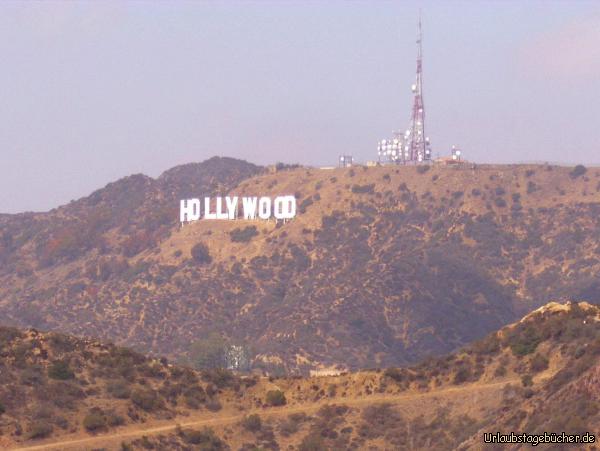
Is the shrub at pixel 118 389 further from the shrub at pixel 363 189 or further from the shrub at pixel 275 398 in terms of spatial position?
the shrub at pixel 363 189

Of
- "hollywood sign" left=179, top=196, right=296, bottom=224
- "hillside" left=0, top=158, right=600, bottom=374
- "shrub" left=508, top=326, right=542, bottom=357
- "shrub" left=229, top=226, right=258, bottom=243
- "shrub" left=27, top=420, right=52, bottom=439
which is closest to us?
"shrub" left=27, top=420, right=52, bottom=439

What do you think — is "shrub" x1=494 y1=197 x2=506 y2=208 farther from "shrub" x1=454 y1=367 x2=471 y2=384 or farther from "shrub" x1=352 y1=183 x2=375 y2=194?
"shrub" x1=454 y1=367 x2=471 y2=384

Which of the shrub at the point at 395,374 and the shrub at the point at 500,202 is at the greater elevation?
the shrub at the point at 500,202

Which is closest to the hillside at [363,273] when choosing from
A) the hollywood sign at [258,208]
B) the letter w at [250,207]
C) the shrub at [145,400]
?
the letter w at [250,207]

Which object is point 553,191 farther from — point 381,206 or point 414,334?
point 414,334

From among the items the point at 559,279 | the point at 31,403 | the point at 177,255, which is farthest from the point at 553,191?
the point at 31,403

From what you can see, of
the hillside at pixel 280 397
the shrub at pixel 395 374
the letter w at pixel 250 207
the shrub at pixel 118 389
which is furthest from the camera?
the letter w at pixel 250 207

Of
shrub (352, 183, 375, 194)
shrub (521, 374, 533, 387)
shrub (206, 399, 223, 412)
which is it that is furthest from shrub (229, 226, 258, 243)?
shrub (521, 374, 533, 387)
